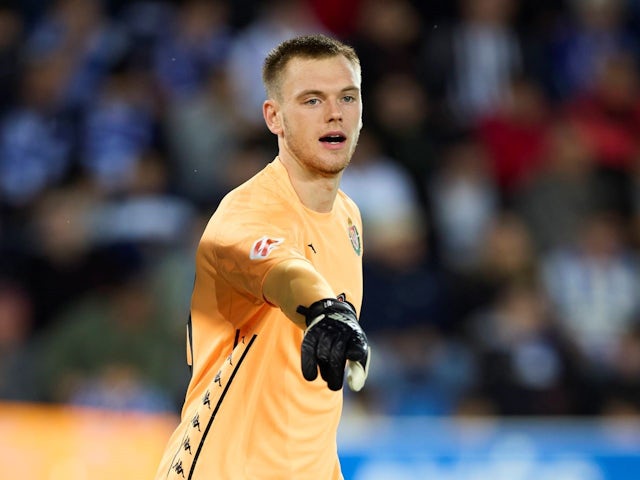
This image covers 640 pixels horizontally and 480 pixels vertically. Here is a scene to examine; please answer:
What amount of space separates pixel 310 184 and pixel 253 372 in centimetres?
66

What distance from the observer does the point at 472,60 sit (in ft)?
36.7

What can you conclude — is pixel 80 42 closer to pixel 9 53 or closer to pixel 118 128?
pixel 9 53

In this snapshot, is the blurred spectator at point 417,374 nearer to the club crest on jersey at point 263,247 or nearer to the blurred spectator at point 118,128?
the blurred spectator at point 118,128

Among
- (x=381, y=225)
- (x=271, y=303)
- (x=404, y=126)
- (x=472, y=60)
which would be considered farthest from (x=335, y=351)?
(x=472, y=60)

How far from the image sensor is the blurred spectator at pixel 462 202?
10.1 m

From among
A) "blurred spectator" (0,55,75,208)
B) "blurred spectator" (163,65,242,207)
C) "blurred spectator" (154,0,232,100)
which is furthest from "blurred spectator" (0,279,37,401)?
"blurred spectator" (154,0,232,100)

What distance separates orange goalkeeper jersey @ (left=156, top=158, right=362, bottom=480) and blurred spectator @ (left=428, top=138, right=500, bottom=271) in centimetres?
604

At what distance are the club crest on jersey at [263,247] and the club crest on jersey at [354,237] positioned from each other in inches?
26.9

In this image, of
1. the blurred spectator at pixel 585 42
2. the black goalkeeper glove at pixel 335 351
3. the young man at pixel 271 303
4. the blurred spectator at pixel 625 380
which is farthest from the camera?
the blurred spectator at pixel 585 42

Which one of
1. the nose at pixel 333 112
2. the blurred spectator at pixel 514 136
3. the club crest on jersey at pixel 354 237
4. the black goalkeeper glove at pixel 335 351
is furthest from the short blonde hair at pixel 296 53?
the blurred spectator at pixel 514 136

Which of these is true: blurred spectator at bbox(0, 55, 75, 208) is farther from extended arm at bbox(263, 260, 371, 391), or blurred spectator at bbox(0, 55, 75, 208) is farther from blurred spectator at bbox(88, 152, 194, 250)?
extended arm at bbox(263, 260, 371, 391)

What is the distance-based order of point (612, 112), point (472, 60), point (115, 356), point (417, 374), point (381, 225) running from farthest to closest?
point (612, 112)
point (472, 60)
point (381, 225)
point (417, 374)
point (115, 356)

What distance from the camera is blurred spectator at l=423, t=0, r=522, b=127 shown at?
1098cm

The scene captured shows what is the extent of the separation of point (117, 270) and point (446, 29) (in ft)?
13.3
